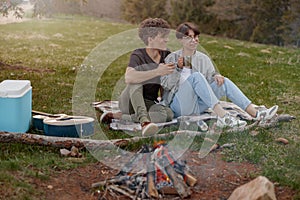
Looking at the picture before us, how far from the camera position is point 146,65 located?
4496 mm

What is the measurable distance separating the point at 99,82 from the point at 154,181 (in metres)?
3.83

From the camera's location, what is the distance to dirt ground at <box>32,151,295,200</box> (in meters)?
3.05

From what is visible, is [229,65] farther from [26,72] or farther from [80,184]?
[80,184]

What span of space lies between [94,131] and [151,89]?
0.72 meters

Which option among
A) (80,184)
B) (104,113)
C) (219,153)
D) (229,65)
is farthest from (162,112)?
(229,65)

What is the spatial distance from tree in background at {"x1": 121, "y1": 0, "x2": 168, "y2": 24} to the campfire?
17676 millimetres

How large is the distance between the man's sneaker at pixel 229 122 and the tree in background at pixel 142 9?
16.4 meters

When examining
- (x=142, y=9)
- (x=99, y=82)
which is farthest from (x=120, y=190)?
(x=142, y=9)

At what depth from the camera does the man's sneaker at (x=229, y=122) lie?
4.44 m

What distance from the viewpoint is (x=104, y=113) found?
15.4 feet

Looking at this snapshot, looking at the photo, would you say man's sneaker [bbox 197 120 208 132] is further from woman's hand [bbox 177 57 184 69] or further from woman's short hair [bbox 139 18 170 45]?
woman's short hair [bbox 139 18 170 45]

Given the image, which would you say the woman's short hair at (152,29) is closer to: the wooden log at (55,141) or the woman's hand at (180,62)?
the woman's hand at (180,62)

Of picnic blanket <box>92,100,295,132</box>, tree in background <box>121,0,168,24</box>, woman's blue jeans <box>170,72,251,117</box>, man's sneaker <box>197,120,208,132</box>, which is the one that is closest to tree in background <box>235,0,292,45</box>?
tree in background <box>121,0,168,24</box>

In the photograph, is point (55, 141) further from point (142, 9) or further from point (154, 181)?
point (142, 9)
